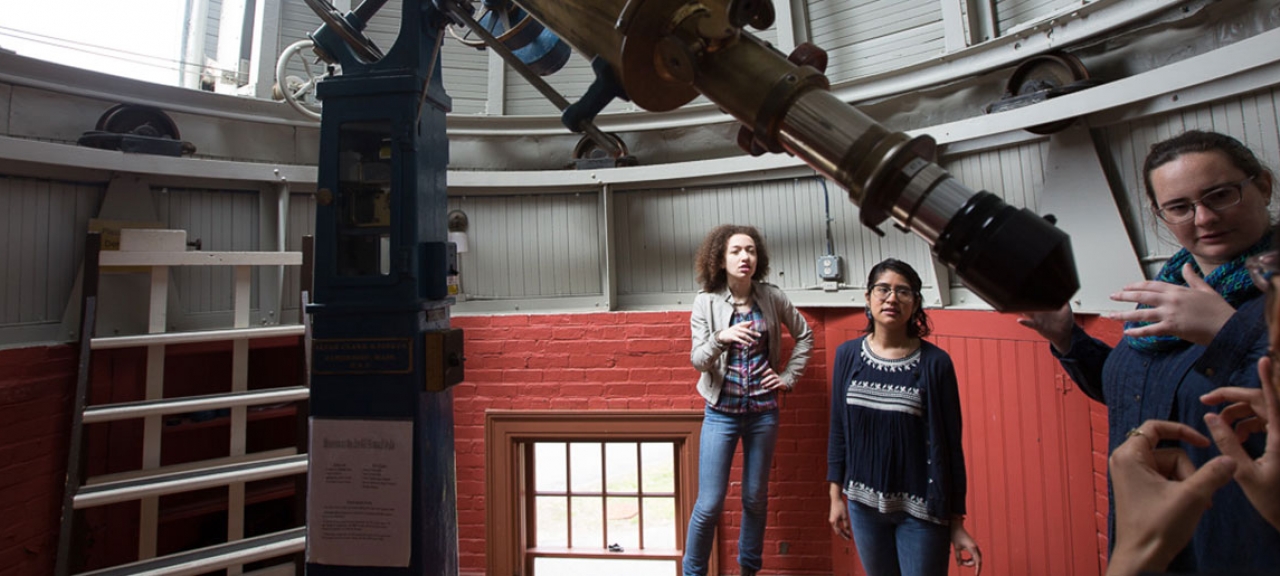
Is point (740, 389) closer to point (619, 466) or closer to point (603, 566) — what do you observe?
point (619, 466)

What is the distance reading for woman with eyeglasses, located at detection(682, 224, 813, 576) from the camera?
2359 mm

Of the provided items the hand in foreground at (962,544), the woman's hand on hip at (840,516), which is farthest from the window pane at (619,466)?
the hand in foreground at (962,544)

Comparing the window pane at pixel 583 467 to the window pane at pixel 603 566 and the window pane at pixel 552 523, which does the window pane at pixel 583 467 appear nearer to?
the window pane at pixel 552 523

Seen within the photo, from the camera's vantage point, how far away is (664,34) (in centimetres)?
68

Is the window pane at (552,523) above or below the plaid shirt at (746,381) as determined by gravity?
below

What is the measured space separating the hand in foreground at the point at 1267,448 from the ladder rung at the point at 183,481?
253 cm

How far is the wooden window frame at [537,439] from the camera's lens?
2.81 meters

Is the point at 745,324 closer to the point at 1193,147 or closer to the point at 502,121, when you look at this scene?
the point at 1193,147

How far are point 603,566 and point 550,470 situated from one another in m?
0.61

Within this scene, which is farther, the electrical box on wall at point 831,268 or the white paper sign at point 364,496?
the electrical box on wall at point 831,268

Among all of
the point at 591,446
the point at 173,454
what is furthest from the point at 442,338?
the point at 591,446

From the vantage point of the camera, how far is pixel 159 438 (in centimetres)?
206

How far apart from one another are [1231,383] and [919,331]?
3.30 feet

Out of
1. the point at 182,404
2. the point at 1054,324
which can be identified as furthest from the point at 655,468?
the point at 1054,324
